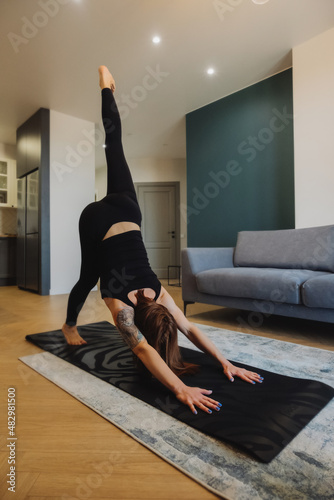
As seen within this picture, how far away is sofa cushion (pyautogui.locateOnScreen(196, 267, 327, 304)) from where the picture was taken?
243 cm

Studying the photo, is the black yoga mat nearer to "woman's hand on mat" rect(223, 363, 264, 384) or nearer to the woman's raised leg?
"woman's hand on mat" rect(223, 363, 264, 384)

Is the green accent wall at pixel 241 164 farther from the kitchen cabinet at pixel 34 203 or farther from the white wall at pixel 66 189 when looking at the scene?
the kitchen cabinet at pixel 34 203

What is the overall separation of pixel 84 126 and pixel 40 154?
981 mm

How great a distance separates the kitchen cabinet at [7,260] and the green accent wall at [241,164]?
3.56m

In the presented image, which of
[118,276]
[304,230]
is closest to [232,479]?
[118,276]

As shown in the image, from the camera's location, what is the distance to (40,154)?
16.2ft

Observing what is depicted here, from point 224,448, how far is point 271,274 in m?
1.73

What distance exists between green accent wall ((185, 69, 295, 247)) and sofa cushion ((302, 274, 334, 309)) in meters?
1.65

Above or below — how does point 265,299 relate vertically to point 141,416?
above

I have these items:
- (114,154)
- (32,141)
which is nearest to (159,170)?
(32,141)

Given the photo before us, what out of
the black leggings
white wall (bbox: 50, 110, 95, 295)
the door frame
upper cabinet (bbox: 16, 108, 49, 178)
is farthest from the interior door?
the black leggings

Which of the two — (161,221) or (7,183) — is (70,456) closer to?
(7,183)

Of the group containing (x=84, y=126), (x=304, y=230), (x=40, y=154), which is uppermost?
(x=84, y=126)

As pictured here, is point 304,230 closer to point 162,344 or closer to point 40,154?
point 162,344
